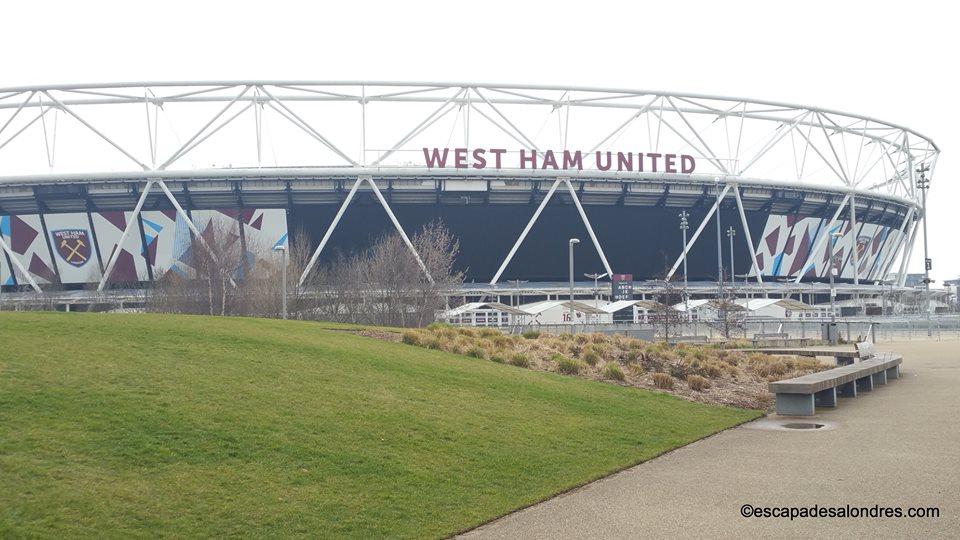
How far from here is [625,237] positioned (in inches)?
2667

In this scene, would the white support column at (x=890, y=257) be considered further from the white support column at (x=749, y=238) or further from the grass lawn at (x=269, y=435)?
the grass lawn at (x=269, y=435)

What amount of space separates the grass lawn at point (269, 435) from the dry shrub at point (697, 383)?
2829 mm

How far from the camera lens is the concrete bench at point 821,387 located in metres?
16.5

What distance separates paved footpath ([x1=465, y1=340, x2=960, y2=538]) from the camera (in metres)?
8.39

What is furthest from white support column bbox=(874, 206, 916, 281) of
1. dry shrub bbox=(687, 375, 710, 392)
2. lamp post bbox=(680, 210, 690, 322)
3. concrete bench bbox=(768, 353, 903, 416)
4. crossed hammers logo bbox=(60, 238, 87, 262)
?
dry shrub bbox=(687, 375, 710, 392)

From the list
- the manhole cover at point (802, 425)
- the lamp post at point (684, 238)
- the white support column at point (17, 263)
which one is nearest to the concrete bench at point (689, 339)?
the lamp post at point (684, 238)

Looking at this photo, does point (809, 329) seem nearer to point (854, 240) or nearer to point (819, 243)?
point (819, 243)

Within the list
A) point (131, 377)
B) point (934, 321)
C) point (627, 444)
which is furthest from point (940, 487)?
point (934, 321)

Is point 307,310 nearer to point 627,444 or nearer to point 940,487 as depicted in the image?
point 627,444

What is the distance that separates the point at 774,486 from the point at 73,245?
62.1 m

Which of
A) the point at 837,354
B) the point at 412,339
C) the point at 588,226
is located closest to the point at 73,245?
the point at 588,226

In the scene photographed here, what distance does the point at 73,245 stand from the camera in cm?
6269

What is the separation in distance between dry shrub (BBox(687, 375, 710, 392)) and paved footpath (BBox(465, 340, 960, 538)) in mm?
3551

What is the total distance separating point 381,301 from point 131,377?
33030mm
